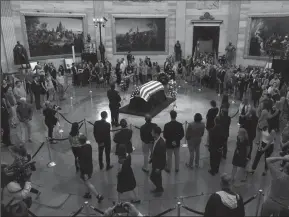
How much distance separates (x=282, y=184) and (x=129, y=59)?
15593 millimetres

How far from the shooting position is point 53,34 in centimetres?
1803

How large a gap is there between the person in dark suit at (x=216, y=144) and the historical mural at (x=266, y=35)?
42.0ft

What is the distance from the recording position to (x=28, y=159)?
5.11 m

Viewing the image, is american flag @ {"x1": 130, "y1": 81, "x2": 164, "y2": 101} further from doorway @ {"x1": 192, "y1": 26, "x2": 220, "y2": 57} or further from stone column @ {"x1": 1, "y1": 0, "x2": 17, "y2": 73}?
doorway @ {"x1": 192, "y1": 26, "x2": 220, "y2": 57}

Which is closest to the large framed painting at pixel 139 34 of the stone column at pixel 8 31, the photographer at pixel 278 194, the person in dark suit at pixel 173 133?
the stone column at pixel 8 31

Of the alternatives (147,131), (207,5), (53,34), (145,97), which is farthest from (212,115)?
(207,5)

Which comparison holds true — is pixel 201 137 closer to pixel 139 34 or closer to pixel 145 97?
pixel 145 97

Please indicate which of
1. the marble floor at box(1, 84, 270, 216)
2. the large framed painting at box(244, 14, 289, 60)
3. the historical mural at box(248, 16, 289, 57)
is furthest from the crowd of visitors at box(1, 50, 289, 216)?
the large framed painting at box(244, 14, 289, 60)

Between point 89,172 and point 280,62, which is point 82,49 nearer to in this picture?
point 280,62

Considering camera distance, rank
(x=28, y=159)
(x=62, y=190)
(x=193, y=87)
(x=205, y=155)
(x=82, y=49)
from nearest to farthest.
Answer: (x=28, y=159) → (x=62, y=190) → (x=205, y=155) → (x=193, y=87) → (x=82, y=49)

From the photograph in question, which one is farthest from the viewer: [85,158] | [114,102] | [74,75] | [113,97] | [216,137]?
[74,75]

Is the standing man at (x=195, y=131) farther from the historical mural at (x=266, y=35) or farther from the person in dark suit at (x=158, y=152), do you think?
the historical mural at (x=266, y=35)

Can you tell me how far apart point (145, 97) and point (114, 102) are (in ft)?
6.19

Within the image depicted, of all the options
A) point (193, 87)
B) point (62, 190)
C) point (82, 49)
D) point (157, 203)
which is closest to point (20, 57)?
point (82, 49)
